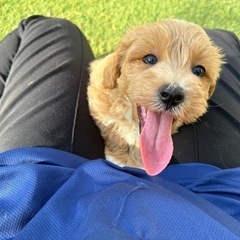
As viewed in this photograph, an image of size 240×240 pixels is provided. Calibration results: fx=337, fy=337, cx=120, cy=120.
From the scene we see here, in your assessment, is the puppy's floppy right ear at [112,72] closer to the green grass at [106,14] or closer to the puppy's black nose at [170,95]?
the puppy's black nose at [170,95]

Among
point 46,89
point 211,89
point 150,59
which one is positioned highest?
point 150,59

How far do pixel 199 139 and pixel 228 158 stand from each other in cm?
19

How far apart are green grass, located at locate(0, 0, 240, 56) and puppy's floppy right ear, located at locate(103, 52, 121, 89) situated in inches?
45.2

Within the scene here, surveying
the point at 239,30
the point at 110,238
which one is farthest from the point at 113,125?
the point at 239,30

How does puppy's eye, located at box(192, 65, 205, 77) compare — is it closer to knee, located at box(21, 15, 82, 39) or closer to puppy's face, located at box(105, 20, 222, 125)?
puppy's face, located at box(105, 20, 222, 125)

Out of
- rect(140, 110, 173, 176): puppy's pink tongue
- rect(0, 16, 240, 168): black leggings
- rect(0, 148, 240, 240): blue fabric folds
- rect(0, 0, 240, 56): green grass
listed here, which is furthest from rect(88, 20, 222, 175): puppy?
rect(0, 0, 240, 56): green grass

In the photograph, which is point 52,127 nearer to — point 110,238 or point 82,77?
point 82,77

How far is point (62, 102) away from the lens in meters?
1.87

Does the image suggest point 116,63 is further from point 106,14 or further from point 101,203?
point 106,14

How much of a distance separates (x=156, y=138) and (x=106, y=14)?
1.75m

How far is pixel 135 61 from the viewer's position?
1856 mm

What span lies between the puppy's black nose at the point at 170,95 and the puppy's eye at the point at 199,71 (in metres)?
0.27

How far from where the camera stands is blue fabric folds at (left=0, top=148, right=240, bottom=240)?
3.16 feet

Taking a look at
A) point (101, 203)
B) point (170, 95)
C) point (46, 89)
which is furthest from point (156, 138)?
point (101, 203)
